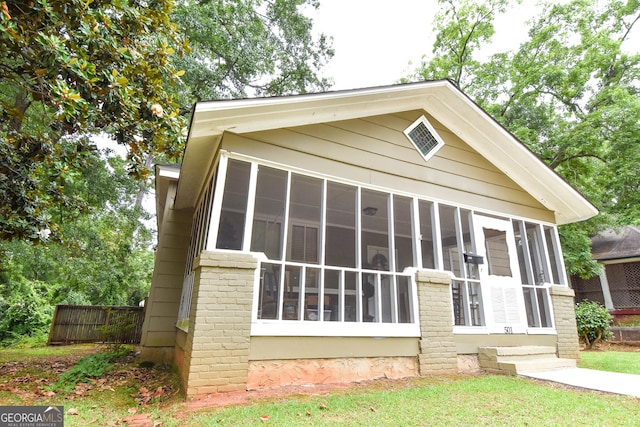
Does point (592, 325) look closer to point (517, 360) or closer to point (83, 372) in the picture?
point (517, 360)

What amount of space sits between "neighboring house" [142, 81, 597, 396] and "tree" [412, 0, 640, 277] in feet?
24.2

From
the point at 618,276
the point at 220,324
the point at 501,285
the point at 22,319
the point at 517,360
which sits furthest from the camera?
the point at 618,276

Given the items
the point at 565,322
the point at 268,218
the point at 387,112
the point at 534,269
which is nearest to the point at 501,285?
the point at 534,269

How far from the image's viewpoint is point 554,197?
23.0ft

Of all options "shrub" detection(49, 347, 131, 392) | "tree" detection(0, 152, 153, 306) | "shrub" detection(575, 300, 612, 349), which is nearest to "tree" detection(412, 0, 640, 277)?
"shrub" detection(575, 300, 612, 349)

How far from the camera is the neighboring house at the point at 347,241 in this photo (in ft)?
12.9

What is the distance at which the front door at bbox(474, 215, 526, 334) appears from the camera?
575cm

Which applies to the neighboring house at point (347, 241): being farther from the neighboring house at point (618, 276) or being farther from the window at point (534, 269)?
the neighboring house at point (618, 276)

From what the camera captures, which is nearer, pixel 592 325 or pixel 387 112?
pixel 387 112

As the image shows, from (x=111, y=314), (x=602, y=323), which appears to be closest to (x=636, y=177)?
(x=602, y=323)

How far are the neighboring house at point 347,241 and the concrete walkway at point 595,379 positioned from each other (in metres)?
0.79

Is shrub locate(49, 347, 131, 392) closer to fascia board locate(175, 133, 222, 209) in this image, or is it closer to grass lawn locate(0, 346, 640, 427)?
grass lawn locate(0, 346, 640, 427)

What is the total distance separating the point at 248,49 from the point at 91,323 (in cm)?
1032

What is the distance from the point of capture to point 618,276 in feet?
48.8
